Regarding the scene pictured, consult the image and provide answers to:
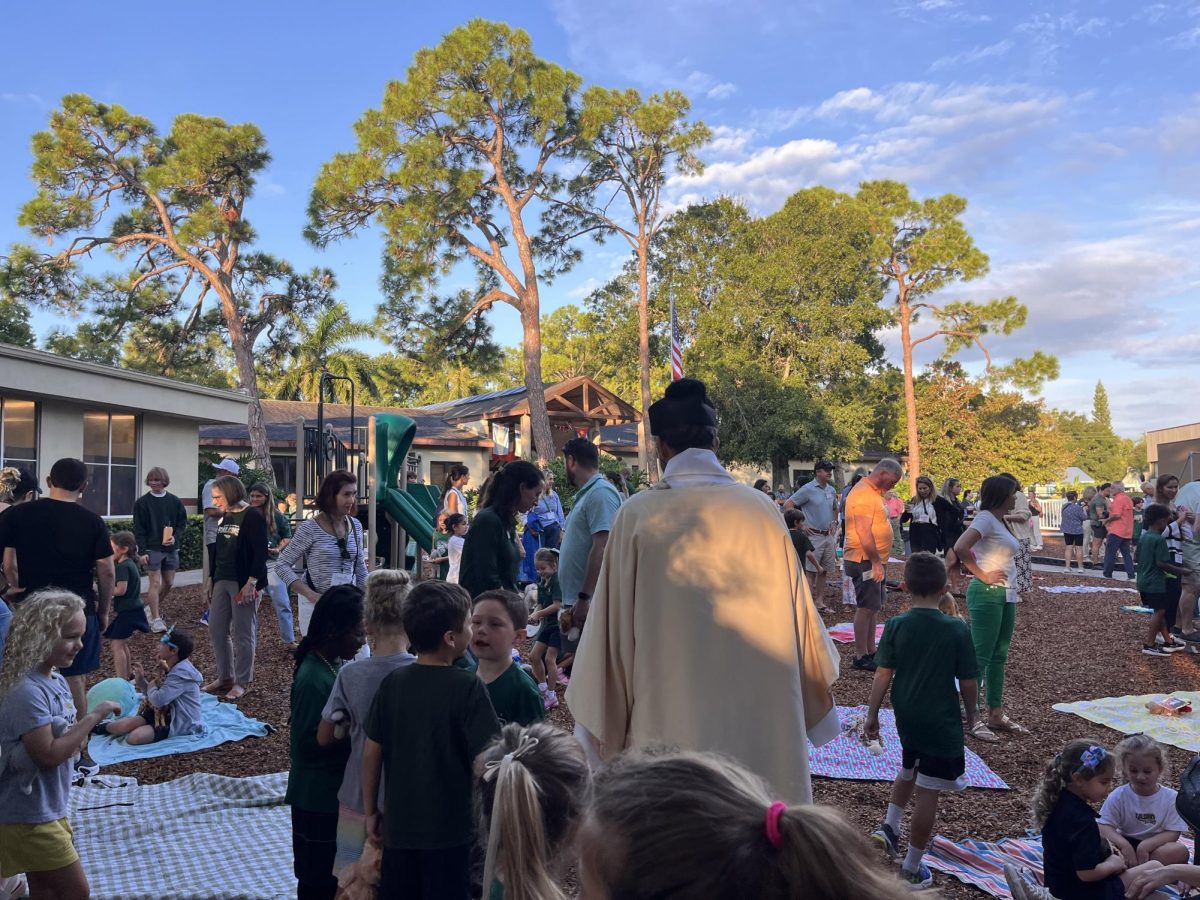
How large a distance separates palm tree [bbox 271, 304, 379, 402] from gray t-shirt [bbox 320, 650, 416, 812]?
3102cm

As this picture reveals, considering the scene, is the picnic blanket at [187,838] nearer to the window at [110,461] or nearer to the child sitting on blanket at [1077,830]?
the child sitting on blanket at [1077,830]

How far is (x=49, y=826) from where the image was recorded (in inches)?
123

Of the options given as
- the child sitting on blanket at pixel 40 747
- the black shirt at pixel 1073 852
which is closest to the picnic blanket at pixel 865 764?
the black shirt at pixel 1073 852

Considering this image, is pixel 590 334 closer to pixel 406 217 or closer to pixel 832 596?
pixel 406 217

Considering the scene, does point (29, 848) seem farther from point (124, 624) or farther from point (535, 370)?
point (535, 370)

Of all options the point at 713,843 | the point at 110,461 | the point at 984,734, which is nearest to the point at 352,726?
the point at 713,843

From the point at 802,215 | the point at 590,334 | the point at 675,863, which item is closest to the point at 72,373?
the point at 675,863

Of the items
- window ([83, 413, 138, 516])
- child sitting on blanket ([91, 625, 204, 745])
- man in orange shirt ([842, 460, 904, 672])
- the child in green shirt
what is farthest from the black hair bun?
window ([83, 413, 138, 516])

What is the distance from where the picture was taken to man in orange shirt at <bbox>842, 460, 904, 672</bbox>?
8.20 metres

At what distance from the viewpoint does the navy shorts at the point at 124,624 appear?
7.20m

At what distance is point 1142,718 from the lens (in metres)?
6.96

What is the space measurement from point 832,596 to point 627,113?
699 inches

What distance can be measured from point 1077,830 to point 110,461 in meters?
16.6

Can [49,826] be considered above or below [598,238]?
below
